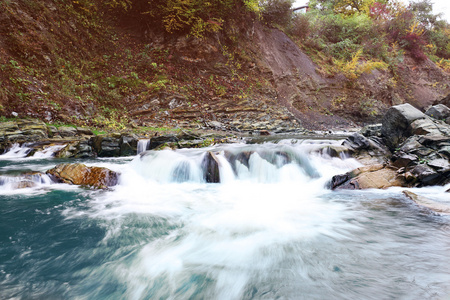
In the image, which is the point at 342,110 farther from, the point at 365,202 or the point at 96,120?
the point at 96,120

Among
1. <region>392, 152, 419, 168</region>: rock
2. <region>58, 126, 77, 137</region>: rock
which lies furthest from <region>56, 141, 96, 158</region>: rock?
<region>392, 152, 419, 168</region>: rock

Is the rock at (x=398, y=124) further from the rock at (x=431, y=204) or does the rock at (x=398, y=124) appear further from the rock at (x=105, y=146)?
the rock at (x=105, y=146)

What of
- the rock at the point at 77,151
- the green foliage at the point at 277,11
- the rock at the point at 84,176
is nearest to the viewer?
the rock at the point at 84,176

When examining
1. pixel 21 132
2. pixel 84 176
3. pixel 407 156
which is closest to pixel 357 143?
pixel 407 156

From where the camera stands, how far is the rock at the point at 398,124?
22.3ft

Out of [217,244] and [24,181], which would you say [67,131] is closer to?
[24,181]

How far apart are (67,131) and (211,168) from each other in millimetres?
7038

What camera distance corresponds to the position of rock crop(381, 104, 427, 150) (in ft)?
22.3

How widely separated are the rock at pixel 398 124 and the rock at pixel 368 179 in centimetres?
200

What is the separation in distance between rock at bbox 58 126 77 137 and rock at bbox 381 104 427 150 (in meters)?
11.9

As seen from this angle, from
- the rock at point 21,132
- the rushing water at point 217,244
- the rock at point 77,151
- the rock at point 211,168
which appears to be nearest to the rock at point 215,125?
the rock at point 77,151

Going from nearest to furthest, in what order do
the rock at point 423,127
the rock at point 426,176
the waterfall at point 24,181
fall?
the waterfall at point 24,181 → the rock at point 426,176 → the rock at point 423,127

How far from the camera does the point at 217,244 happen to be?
300 centimetres

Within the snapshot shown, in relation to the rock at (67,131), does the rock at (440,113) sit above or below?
above
